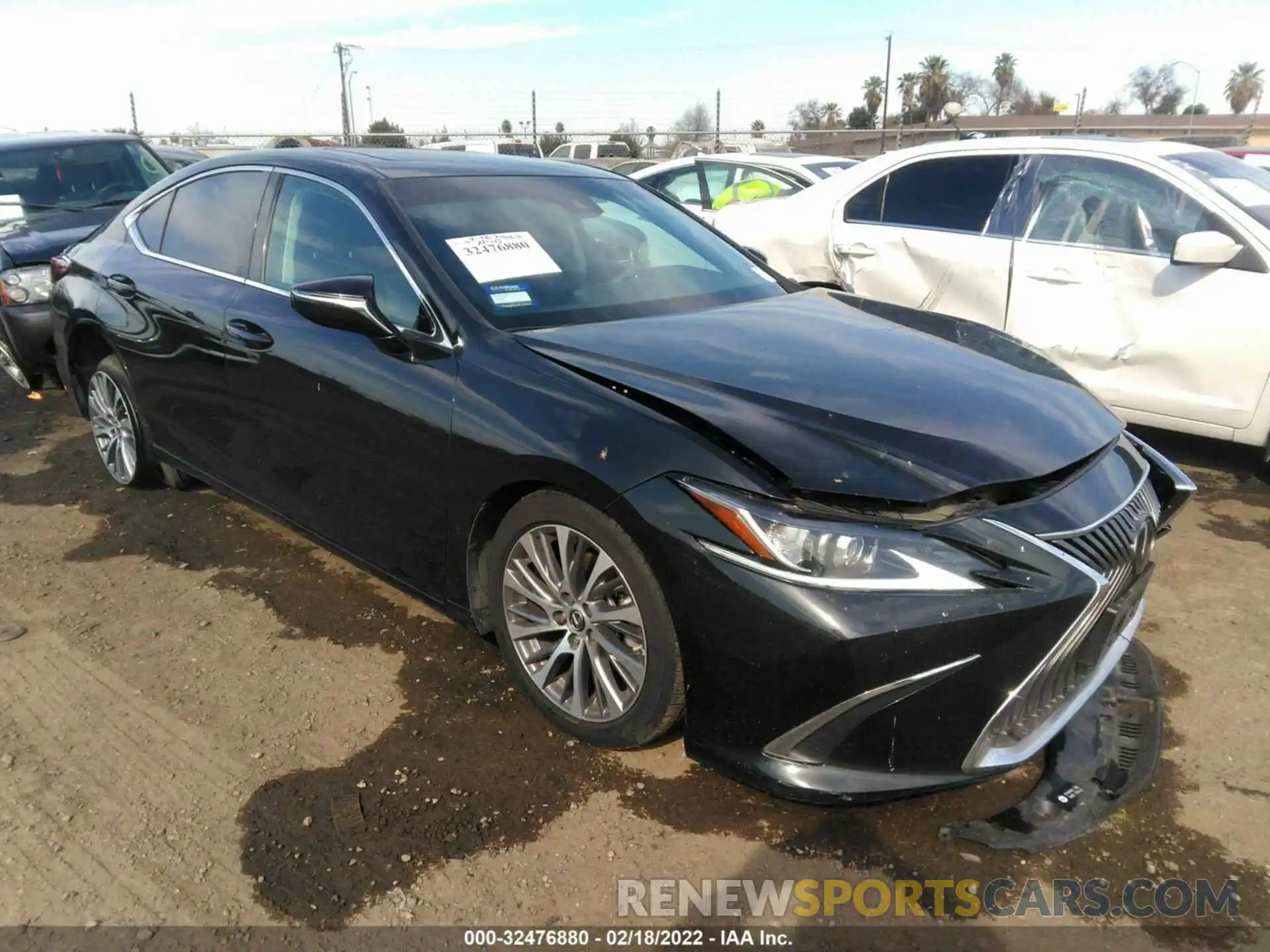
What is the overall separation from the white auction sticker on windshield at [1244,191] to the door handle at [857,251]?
182cm

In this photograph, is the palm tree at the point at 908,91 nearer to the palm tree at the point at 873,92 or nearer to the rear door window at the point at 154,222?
the palm tree at the point at 873,92

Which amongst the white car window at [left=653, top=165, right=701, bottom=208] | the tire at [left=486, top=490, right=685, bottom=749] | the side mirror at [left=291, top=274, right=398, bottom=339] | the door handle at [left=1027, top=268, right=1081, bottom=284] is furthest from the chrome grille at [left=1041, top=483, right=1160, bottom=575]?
the white car window at [left=653, top=165, right=701, bottom=208]

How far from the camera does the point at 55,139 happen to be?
7.40 meters

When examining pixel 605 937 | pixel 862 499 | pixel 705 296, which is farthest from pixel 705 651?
pixel 705 296

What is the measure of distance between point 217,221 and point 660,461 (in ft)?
8.60

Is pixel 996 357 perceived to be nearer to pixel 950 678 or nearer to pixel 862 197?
pixel 950 678

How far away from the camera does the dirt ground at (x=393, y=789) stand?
2.31m

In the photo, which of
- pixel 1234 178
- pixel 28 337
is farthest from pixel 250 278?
pixel 1234 178

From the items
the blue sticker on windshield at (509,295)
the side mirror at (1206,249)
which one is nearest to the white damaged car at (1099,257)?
the side mirror at (1206,249)

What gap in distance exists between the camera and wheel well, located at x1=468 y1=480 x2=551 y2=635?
9.07ft

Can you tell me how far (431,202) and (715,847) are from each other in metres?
2.24

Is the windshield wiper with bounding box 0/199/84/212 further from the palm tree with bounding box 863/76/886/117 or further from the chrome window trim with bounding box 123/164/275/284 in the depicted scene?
the palm tree with bounding box 863/76/886/117

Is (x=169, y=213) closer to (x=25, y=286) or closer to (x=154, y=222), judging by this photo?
(x=154, y=222)

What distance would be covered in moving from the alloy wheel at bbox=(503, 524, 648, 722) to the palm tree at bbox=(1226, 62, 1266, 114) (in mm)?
88245
